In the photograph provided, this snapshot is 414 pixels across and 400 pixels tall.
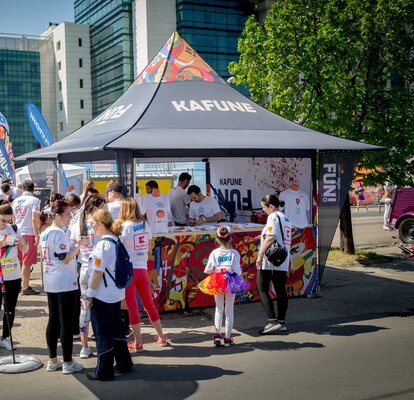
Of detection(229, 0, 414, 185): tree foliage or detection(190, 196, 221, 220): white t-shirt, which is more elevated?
detection(229, 0, 414, 185): tree foliage

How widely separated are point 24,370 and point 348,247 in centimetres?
937

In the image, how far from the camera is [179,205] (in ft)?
33.7

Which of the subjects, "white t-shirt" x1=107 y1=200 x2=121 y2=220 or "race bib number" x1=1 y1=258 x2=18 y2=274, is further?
"white t-shirt" x1=107 y1=200 x2=121 y2=220

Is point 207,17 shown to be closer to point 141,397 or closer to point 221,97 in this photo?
point 221,97

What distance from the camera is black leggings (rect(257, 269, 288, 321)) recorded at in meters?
7.43

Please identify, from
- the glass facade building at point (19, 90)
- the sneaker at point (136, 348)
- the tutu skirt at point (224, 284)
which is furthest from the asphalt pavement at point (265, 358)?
the glass facade building at point (19, 90)

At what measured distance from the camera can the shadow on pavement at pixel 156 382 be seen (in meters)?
5.22

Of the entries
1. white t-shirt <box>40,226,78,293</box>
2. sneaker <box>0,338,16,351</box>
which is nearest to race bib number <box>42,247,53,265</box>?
white t-shirt <box>40,226,78,293</box>

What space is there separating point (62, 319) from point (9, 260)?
1.37 meters

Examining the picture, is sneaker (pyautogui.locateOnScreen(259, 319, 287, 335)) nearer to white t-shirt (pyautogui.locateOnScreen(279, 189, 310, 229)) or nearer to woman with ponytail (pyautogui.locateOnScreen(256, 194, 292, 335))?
woman with ponytail (pyautogui.locateOnScreen(256, 194, 292, 335))

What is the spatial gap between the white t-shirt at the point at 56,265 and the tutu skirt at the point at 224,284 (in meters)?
1.73

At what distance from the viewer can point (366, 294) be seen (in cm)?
971

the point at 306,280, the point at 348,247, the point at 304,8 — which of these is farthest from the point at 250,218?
the point at 304,8

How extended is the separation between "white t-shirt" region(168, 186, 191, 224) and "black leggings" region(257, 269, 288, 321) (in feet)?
9.83
